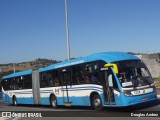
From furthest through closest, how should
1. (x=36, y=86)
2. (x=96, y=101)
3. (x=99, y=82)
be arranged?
(x=36, y=86) → (x=96, y=101) → (x=99, y=82)

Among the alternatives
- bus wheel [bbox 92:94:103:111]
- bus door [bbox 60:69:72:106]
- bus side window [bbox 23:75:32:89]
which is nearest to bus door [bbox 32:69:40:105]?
bus side window [bbox 23:75:32:89]

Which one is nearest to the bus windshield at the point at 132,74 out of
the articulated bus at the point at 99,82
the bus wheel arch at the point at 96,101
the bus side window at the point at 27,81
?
the articulated bus at the point at 99,82

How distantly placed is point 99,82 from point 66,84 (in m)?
3.80

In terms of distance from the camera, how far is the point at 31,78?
88.6 ft

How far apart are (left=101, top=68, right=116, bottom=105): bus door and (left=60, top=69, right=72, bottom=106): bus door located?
3.77 m

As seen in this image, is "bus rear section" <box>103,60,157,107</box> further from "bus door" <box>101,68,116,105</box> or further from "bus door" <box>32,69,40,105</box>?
"bus door" <box>32,69,40,105</box>

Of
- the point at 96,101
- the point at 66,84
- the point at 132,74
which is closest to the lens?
the point at 132,74

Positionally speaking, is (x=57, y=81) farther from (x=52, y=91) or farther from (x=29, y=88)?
(x=29, y=88)

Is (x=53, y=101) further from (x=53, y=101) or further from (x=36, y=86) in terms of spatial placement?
(x=36, y=86)

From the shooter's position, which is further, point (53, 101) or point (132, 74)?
point (53, 101)

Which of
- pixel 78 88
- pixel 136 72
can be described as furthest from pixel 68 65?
pixel 136 72

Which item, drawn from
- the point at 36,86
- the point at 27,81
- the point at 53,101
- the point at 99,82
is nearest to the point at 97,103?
the point at 99,82

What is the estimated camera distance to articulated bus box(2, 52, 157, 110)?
1673 cm

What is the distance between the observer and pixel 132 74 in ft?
56.2
